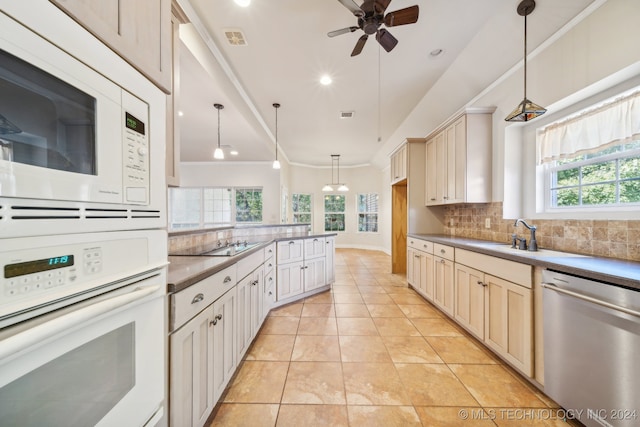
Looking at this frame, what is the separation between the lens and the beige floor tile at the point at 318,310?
9.56ft

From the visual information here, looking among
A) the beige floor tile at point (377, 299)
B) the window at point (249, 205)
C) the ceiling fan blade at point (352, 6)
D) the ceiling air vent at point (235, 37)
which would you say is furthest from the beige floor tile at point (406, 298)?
the window at point (249, 205)

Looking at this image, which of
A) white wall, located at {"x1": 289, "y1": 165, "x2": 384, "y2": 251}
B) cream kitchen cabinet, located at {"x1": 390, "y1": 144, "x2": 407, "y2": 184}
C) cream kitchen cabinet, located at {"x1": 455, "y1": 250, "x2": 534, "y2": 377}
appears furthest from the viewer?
white wall, located at {"x1": 289, "y1": 165, "x2": 384, "y2": 251}

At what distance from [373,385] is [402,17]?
273cm

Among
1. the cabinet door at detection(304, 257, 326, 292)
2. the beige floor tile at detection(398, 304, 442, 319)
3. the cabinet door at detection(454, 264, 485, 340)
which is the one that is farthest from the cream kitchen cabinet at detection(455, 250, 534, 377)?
the cabinet door at detection(304, 257, 326, 292)

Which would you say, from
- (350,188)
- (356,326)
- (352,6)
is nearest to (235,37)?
(352,6)

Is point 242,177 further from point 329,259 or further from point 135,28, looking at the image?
point 135,28

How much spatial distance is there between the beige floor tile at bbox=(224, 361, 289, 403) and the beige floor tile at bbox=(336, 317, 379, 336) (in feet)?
2.59

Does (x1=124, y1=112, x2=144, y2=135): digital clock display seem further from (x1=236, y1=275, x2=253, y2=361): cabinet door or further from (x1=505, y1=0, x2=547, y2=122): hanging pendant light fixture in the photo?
(x1=505, y1=0, x2=547, y2=122): hanging pendant light fixture

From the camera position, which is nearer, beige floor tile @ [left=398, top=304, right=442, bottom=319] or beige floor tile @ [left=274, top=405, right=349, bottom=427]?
beige floor tile @ [left=274, top=405, right=349, bottom=427]

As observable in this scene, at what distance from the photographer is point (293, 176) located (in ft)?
27.2

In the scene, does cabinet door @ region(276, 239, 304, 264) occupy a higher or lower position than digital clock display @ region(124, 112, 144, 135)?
lower

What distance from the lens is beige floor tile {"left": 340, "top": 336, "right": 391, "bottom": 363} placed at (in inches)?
80.1

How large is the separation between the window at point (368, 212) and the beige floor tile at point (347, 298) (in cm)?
489

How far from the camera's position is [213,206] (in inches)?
278
